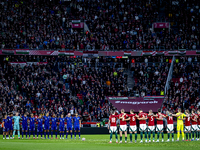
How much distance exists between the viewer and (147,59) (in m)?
52.4

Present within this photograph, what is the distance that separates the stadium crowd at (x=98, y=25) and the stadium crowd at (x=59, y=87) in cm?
299

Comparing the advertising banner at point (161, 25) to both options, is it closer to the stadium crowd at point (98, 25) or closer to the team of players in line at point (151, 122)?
the stadium crowd at point (98, 25)

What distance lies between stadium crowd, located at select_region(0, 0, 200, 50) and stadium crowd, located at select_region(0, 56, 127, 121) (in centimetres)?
299

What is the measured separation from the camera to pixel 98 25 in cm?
5362

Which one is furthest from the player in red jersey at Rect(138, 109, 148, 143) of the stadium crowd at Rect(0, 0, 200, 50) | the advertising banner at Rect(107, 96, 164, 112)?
the stadium crowd at Rect(0, 0, 200, 50)

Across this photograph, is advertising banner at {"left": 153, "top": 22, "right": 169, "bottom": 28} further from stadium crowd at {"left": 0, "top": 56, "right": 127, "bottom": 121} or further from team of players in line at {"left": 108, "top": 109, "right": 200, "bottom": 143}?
team of players in line at {"left": 108, "top": 109, "right": 200, "bottom": 143}

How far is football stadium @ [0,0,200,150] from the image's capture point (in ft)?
148

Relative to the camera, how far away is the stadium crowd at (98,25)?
166 ft

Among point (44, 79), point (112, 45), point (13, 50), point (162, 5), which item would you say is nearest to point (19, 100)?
point (44, 79)

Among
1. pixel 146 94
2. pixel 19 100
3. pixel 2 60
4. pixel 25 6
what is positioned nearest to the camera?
pixel 19 100

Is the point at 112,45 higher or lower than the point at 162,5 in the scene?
lower

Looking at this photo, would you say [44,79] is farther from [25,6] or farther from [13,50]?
[25,6]

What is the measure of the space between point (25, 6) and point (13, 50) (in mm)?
8785

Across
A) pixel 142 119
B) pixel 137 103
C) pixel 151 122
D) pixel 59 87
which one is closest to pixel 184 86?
pixel 137 103
